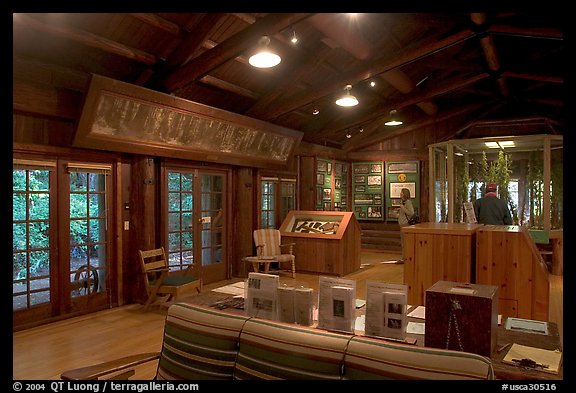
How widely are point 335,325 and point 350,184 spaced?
9979mm

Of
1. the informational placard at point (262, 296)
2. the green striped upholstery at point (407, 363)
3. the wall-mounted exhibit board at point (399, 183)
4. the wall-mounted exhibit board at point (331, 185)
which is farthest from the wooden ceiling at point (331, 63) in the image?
the green striped upholstery at point (407, 363)

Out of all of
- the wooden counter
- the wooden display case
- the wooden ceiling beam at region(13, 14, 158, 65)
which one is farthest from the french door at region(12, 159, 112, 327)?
the wooden counter

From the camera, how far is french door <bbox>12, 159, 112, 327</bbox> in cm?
464

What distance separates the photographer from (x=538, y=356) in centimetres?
187

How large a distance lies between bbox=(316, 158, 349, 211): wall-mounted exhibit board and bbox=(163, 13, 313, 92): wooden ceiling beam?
515cm

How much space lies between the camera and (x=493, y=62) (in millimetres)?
7281

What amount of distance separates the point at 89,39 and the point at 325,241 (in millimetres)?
5216

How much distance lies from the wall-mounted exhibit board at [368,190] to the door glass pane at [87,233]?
775 centimetres

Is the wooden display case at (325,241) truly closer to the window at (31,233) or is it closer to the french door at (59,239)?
the french door at (59,239)

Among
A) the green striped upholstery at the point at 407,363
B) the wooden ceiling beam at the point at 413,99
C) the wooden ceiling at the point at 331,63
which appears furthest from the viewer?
the wooden ceiling beam at the point at 413,99

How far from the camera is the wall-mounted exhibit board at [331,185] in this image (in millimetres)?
10330

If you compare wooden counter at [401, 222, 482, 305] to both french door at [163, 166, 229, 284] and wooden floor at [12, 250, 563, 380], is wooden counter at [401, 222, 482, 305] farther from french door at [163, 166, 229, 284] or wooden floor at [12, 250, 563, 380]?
french door at [163, 166, 229, 284]

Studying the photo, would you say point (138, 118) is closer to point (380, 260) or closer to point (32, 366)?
point (32, 366)
